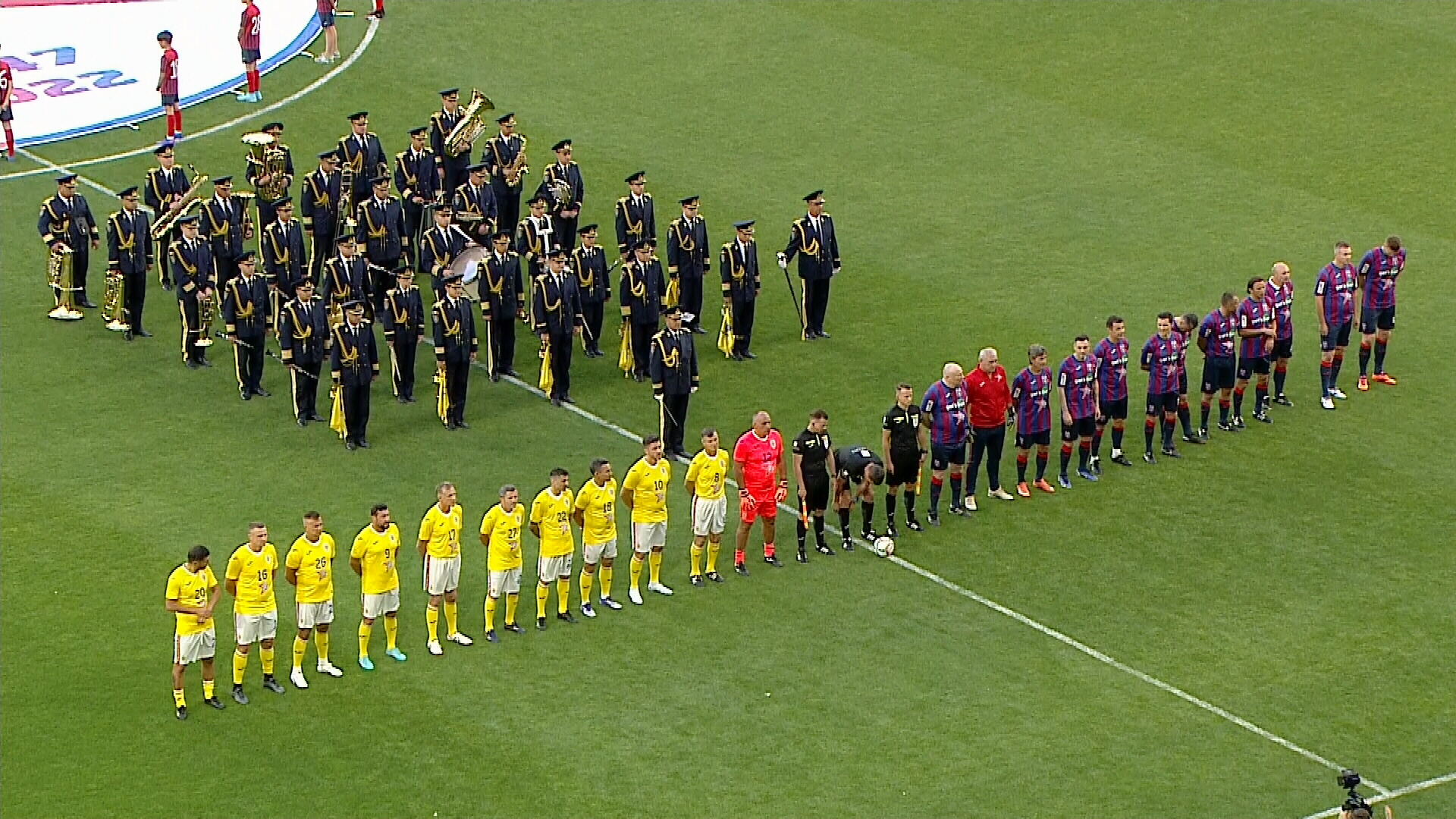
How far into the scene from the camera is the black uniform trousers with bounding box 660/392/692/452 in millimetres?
28484

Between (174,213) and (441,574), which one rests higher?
(174,213)

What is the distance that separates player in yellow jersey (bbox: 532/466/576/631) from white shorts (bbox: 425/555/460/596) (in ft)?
3.14

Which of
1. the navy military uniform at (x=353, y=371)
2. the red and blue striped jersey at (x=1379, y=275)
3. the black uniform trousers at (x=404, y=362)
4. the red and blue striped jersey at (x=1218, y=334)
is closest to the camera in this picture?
→ the navy military uniform at (x=353, y=371)

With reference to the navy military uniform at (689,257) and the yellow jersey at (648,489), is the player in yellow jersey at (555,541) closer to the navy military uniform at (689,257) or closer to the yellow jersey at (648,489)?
the yellow jersey at (648,489)

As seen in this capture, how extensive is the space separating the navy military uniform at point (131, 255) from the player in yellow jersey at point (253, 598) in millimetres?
9943

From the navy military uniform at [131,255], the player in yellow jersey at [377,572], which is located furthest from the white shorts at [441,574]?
the navy military uniform at [131,255]

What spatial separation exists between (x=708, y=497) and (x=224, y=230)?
998cm

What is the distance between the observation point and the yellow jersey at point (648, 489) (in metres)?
24.8

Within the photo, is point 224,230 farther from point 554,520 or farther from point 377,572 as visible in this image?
point 377,572

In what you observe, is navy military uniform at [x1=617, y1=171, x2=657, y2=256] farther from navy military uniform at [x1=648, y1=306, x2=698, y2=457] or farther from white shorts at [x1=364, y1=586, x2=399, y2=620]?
white shorts at [x1=364, y1=586, x2=399, y2=620]

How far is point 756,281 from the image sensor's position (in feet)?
104

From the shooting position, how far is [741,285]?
3158 centimetres

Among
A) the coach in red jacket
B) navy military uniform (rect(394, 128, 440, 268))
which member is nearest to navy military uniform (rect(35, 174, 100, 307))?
navy military uniform (rect(394, 128, 440, 268))

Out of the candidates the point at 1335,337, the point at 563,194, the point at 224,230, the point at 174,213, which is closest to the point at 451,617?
the point at 224,230
